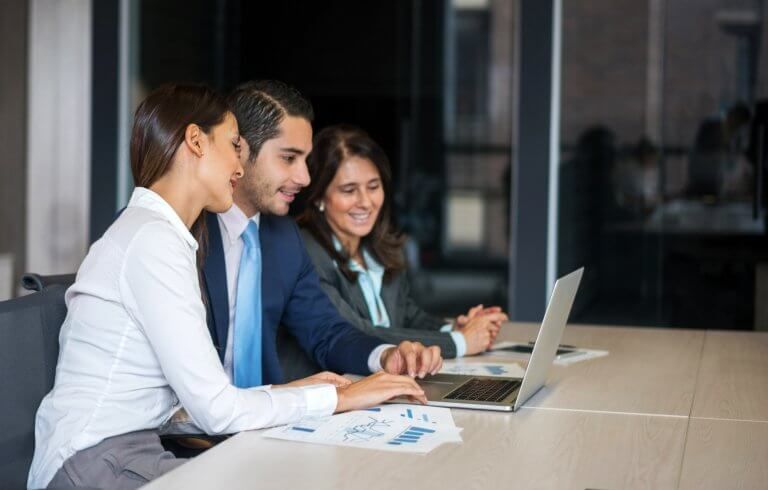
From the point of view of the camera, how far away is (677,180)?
4.96 m

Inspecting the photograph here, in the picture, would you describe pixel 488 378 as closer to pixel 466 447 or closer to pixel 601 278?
pixel 466 447

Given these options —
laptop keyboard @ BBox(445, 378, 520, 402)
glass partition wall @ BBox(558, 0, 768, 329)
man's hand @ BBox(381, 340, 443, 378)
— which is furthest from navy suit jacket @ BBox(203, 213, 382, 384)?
glass partition wall @ BBox(558, 0, 768, 329)

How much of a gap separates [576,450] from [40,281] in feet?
3.78

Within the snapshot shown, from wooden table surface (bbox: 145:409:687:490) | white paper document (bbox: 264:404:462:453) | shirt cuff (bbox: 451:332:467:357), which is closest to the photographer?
wooden table surface (bbox: 145:409:687:490)

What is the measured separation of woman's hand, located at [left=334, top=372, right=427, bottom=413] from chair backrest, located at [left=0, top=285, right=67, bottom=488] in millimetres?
552

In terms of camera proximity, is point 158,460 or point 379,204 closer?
point 158,460

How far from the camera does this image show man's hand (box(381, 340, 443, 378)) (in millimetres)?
2371

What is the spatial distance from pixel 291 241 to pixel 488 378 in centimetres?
66

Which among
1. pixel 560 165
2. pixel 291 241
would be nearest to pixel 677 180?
pixel 560 165

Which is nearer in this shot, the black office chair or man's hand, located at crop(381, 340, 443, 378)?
the black office chair

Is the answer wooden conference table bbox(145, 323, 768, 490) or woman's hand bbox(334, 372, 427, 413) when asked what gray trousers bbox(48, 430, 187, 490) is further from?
woman's hand bbox(334, 372, 427, 413)

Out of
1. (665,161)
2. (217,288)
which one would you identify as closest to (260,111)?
(217,288)

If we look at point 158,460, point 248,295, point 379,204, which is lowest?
point 158,460

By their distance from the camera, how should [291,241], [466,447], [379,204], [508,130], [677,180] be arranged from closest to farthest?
[466,447] → [291,241] → [379,204] → [677,180] → [508,130]
